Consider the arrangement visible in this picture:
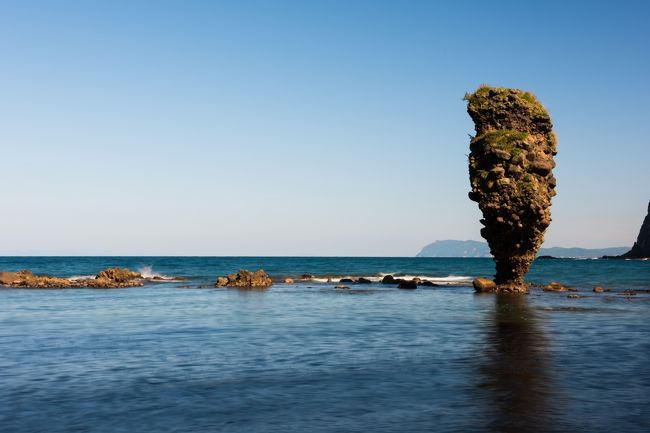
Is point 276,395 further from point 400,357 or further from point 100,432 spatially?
point 400,357

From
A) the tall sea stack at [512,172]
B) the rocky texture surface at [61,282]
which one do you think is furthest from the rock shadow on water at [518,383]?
the rocky texture surface at [61,282]

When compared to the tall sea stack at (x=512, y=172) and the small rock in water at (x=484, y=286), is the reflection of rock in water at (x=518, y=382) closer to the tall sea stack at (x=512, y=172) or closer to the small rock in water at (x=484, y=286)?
the tall sea stack at (x=512, y=172)

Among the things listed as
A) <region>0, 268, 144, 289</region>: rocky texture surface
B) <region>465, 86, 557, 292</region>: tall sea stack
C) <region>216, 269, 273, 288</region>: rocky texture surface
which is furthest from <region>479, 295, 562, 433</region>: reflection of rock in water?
<region>0, 268, 144, 289</region>: rocky texture surface

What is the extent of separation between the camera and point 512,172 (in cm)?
5256

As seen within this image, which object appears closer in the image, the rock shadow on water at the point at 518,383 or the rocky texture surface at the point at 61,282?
the rock shadow on water at the point at 518,383

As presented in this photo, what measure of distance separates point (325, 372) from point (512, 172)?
130 ft

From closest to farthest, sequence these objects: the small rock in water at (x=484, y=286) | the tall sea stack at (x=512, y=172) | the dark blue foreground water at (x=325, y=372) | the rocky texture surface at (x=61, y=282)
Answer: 1. the dark blue foreground water at (x=325, y=372)
2. the tall sea stack at (x=512, y=172)
3. the small rock in water at (x=484, y=286)
4. the rocky texture surface at (x=61, y=282)

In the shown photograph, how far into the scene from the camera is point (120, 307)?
133ft

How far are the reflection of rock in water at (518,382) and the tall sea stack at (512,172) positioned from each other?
26.2 m

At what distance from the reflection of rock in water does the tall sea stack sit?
85.8 feet

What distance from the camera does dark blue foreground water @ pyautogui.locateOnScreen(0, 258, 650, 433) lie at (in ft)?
40.8

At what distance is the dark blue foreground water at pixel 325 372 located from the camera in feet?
40.8

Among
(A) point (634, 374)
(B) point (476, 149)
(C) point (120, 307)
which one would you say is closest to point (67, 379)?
(A) point (634, 374)

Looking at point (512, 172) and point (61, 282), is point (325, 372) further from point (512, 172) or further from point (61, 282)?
point (61, 282)
